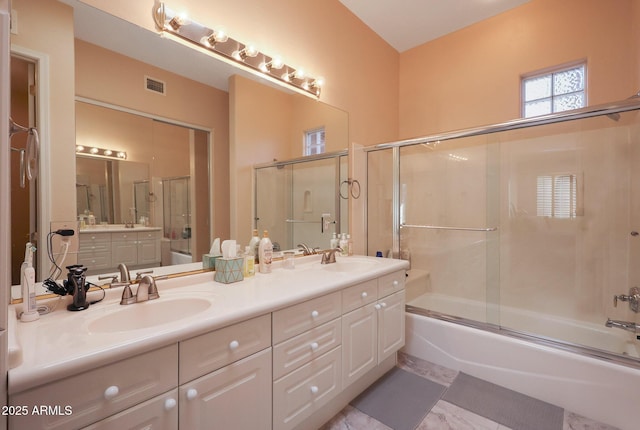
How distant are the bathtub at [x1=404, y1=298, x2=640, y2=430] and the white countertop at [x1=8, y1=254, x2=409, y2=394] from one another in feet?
3.31

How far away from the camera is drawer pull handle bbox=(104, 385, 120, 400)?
0.79m

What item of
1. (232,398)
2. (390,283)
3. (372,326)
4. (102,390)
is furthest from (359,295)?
(102,390)

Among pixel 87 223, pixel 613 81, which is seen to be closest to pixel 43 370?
pixel 87 223

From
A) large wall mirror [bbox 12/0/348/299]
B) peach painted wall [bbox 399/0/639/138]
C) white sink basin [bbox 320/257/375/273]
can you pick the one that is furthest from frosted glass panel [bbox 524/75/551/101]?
large wall mirror [bbox 12/0/348/299]

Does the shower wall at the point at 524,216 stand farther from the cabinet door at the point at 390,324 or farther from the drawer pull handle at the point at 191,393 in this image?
the drawer pull handle at the point at 191,393

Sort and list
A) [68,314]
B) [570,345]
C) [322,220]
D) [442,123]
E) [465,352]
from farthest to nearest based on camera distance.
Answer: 1. [442,123]
2. [322,220]
3. [465,352]
4. [570,345]
5. [68,314]

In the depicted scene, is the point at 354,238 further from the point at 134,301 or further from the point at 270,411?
the point at 134,301

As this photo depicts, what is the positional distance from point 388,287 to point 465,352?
0.82 m

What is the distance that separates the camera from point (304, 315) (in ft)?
4.48

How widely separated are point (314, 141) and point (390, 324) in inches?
58.7

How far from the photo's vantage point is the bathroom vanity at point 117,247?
1.25 meters

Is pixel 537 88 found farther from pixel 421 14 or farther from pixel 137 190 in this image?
pixel 137 190

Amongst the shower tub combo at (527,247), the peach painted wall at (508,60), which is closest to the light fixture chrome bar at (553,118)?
the shower tub combo at (527,247)

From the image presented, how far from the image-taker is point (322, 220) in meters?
2.42
